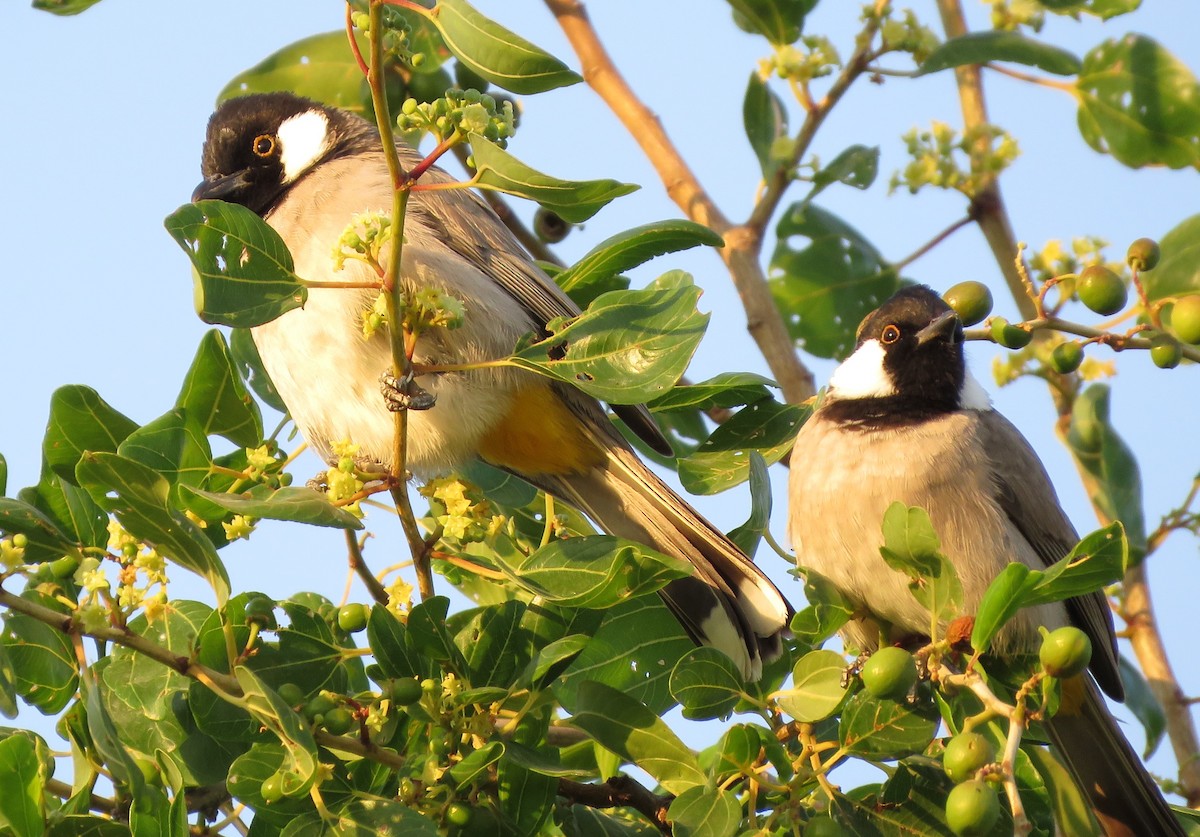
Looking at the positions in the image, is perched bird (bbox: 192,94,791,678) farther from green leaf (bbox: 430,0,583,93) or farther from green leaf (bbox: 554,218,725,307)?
green leaf (bbox: 430,0,583,93)

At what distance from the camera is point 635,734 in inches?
94.3

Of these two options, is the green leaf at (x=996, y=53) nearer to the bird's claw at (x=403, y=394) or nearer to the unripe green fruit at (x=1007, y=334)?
the unripe green fruit at (x=1007, y=334)

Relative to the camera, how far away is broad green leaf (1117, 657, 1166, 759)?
385cm

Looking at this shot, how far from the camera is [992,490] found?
12.0 feet

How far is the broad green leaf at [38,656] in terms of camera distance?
7.97ft

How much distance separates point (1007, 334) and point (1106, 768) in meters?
1.39

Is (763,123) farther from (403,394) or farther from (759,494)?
(403,394)

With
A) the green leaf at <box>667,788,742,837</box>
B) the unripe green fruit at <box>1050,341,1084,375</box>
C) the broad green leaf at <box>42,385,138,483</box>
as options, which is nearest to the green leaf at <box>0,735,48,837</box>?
the broad green leaf at <box>42,385,138,483</box>

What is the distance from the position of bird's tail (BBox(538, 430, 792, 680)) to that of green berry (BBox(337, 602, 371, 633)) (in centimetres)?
79

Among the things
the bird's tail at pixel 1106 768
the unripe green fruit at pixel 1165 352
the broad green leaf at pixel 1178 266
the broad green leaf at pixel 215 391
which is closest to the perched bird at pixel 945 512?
the bird's tail at pixel 1106 768

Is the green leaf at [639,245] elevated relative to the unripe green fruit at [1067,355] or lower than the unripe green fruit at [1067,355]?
elevated

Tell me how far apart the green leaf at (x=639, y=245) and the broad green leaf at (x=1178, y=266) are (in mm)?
1841

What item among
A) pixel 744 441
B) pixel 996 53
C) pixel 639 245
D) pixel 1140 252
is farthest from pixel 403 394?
pixel 996 53

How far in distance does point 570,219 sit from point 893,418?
5.95 feet
